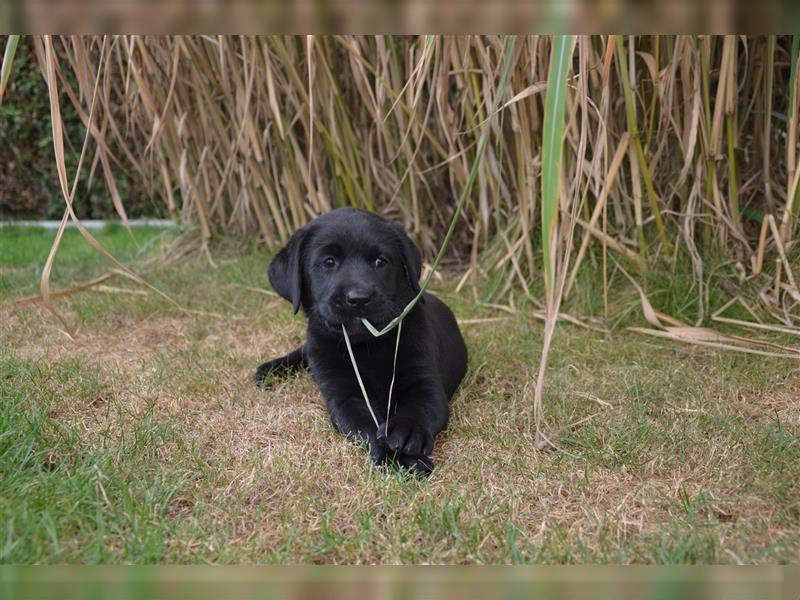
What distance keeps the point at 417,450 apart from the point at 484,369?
85 centimetres

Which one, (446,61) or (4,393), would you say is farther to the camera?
(446,61)

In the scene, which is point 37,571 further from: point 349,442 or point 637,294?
point 637,294

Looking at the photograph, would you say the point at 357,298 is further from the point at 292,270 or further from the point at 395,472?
the point at 395,472

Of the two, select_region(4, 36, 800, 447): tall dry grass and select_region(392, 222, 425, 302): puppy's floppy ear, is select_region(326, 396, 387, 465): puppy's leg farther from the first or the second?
select_region(4, 36, 800, 447): tall dry grass

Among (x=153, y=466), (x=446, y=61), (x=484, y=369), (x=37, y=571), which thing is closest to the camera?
(x=37, y=571)

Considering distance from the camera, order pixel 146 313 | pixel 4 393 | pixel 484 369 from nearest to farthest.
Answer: pixel 4 393 < pixel 484 369 < pixel 146 313

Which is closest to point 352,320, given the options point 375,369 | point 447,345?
point 375,369

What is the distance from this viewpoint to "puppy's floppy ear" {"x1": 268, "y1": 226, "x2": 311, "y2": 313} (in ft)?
7.34

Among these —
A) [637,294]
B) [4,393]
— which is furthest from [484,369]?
[4,393]

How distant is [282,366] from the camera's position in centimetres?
255

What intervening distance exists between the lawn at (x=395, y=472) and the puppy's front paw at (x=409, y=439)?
2.7 inches

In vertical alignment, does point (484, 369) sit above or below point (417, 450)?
below

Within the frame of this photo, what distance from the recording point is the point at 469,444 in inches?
76.2

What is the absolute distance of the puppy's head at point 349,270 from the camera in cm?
210
